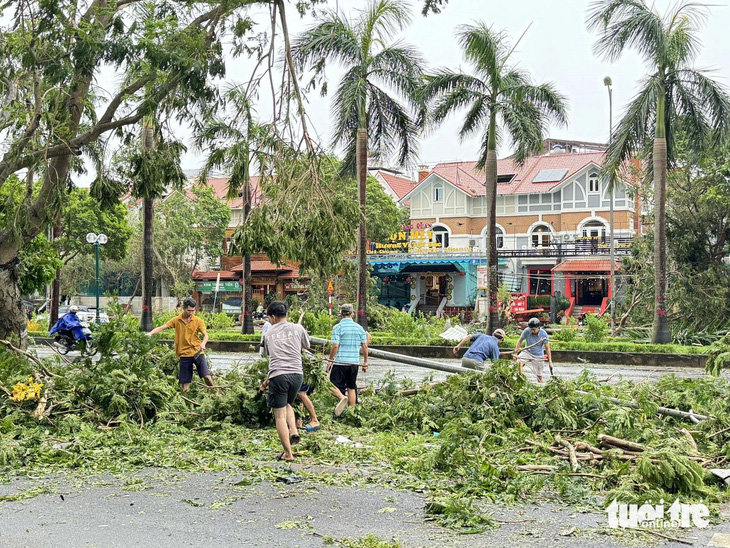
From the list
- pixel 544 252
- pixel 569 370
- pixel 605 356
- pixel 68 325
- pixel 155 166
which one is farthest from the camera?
pixel 544 252

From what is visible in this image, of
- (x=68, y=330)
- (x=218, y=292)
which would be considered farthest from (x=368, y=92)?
(x=218, y=292)

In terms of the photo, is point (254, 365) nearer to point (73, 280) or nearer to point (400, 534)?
point (400, 534)

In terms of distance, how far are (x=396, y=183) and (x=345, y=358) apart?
5469 centimetres

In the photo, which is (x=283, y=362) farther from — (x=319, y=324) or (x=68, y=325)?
(x=319, y=324)

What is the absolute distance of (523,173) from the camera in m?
59.2

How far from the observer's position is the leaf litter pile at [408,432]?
7219mm

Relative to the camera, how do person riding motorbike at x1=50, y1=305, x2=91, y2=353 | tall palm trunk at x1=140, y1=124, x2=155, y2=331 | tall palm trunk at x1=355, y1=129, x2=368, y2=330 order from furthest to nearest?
1. tall palm trunk at x1=140, y1=124, x2=155, y2=331
2. tall palm trunk at x1=355, y1=129, x2=368, y2=330
3. person riding motorbike at x1=50, y1=305, x2=91, y2=353

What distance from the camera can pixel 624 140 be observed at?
77.9 ft

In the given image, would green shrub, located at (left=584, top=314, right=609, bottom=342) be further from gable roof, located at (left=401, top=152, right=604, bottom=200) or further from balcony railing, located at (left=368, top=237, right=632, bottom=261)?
gable roof, located at (left=401, top=152, right=604, bottom=200)

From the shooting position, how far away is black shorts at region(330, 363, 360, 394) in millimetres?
11039

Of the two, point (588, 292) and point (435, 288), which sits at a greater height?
point (435, 288)

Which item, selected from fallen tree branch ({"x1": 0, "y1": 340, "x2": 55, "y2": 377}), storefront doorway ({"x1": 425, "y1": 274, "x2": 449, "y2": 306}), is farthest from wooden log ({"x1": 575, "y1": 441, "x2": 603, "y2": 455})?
storefront doorway ({"x1": 425, "y1": 274, "x2": 449, "y2": 306})

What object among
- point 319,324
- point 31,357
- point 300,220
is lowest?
point 31,357

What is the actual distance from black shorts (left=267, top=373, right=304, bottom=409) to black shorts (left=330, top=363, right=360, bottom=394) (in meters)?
2.16
